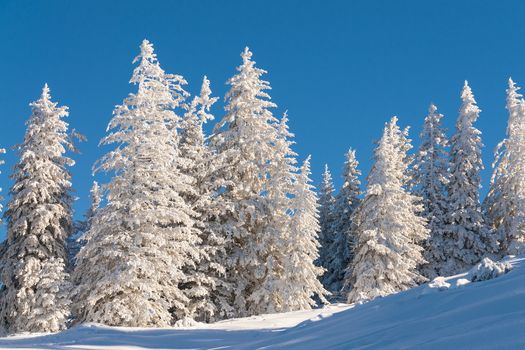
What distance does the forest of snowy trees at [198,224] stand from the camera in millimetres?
20609

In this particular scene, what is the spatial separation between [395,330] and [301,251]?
1859 centimetres

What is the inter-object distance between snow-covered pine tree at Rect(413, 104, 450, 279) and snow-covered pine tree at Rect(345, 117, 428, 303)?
12.9ft

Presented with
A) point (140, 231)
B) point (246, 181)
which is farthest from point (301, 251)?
point (140, 231)

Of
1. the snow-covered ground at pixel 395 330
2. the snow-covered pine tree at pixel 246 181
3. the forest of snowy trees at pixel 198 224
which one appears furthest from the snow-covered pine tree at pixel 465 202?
the snow-covered ground at pixel 395 330

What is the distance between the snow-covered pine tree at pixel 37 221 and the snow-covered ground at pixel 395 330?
11.5 meters

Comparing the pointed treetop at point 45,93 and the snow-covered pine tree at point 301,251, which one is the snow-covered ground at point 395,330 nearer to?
the snow-covered pine tree at point 301,251

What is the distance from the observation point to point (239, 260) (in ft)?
80.1

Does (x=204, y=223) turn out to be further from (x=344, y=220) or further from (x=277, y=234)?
(x=344, y=220)

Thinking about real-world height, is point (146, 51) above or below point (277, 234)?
above

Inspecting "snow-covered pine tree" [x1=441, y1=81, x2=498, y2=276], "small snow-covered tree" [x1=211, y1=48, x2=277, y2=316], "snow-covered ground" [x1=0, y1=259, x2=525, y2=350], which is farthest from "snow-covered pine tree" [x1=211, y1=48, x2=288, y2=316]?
"snow-covered pine tree" [x1=441, y1=81, x2=498, y2=276]

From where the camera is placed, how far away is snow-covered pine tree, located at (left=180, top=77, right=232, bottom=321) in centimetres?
2264

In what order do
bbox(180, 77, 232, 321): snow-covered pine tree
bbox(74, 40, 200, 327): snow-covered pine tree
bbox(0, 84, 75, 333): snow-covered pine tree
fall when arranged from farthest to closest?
bbox(0, 84, 75, 333): snow-covered pine tree, bbox(180, 77, 232, 321): snow-covered pine tree, bbox(74, 40, 200, 327): snow-covered pine tree

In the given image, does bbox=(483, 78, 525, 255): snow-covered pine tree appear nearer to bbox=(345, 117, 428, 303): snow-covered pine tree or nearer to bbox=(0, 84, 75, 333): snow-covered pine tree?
bbox=(345, 117, 428, 303): snow-covered pine tree

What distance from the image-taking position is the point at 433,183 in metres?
35.3
